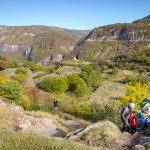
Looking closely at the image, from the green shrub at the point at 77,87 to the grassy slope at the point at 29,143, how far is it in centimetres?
3352

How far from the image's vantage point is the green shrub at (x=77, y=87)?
41750mm

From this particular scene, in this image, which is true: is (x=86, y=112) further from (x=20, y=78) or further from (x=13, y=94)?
(x=20, y=78)

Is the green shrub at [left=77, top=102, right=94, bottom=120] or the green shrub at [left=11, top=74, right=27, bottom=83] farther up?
the green shrub at [left=77, top=102, right=94, bottom=120]

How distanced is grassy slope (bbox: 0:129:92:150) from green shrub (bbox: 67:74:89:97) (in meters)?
33.5

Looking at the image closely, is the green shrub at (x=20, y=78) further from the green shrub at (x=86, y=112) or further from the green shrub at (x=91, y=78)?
the green shrub at (x=86, y=112)

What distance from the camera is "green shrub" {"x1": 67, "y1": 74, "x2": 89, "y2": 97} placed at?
41750 mm

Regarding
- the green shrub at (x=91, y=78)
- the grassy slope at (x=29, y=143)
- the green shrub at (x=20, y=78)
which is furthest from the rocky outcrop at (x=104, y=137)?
the green shrub at (x=20, y=78)

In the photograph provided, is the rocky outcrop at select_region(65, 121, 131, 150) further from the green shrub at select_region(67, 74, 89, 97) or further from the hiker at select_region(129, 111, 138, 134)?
the green shrub at select_region(67, 74, 89, 97)

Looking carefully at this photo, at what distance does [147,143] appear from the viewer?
11.7 meters

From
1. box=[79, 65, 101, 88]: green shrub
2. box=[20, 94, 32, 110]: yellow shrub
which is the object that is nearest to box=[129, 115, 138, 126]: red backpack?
box=[20, 94, 32, 110]: yellow shrub

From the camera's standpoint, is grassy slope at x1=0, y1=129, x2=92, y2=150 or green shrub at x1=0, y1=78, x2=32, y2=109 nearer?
grassy slope at x1=0, y1=129, x2=92, y2=150

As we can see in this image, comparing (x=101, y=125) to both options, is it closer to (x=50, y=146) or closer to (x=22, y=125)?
(x=22, y=125)

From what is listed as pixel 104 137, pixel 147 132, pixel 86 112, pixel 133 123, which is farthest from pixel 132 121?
pixel 86 112

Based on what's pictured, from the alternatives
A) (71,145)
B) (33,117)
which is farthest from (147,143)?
(33,117)
